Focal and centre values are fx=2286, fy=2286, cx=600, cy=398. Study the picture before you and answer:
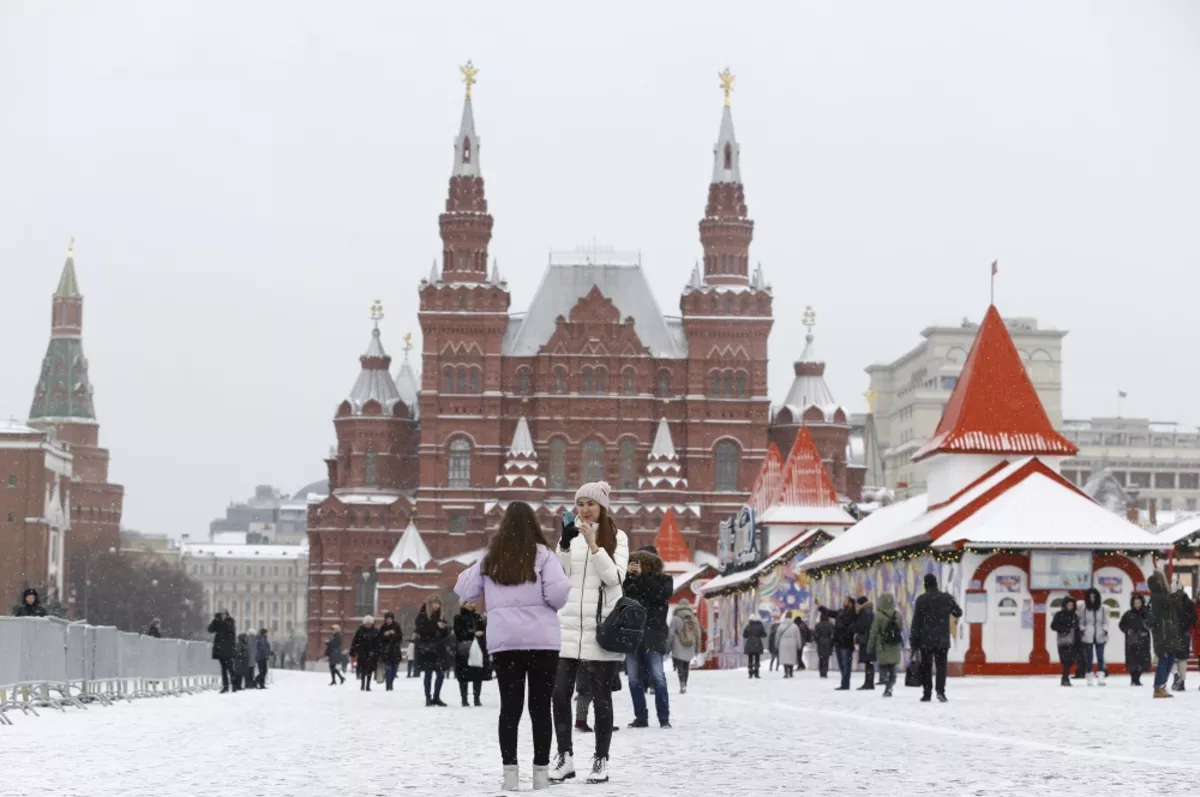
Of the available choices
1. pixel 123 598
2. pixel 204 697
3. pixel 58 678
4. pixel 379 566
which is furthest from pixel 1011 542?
pixel 123 598

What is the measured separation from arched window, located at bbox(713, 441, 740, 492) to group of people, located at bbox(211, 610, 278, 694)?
71.7 meters

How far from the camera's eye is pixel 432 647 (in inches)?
1195

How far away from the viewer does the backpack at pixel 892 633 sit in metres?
29.6

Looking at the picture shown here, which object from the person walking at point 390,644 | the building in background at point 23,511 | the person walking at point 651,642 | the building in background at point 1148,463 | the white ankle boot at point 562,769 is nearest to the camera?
the white ankle boot at point 562,769

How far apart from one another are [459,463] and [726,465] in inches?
541

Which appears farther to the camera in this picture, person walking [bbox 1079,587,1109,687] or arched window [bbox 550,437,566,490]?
arched window [bbox 550,437,566,490]

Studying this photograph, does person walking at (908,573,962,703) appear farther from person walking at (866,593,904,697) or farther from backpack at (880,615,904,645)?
backpack at (880,615,904,645)

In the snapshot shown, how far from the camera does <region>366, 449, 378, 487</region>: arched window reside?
11925cm

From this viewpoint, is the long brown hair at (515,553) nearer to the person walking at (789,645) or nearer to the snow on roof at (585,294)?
the person walking at (789,645)

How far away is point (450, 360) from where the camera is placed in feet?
379

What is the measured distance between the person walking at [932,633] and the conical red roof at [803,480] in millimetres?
38719

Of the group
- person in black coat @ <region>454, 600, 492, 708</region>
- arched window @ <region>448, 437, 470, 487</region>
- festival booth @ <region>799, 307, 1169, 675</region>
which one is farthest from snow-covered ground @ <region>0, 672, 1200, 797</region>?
arched window @ <region>448, 437, 470, 487</region>

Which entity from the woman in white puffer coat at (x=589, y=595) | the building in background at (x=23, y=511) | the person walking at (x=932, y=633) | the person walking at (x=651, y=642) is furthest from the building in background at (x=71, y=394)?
the woman in white puffer coat at (x=589, y=595)

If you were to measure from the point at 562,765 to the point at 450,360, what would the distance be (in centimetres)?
10153
